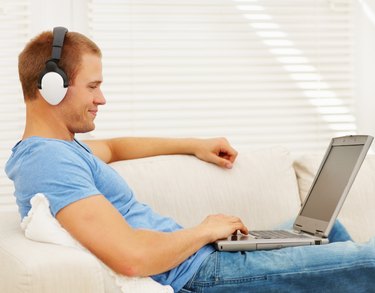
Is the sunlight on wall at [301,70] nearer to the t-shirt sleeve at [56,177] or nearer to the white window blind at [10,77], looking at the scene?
the white window blind at [10,77]

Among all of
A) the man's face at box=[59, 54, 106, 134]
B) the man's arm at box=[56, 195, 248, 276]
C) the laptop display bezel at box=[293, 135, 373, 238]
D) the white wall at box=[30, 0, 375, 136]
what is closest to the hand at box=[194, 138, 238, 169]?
the laptop display bezel at box=[293, 135, 373, 238]

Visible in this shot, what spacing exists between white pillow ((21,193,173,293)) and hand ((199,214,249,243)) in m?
0.22

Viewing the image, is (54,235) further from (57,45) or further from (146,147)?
(146,147)

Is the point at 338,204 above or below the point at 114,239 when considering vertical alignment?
above

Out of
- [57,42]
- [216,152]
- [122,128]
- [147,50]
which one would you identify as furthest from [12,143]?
[57,42]

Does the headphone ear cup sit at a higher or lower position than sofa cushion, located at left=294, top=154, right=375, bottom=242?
higher

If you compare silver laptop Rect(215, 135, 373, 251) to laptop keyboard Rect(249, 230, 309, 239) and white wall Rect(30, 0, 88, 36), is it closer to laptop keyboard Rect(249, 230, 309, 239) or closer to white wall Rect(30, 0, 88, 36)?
laptop keyboard Rect(249, 230, 309, 239)

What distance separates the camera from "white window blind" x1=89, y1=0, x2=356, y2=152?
3051mm

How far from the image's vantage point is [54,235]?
5.85 feet

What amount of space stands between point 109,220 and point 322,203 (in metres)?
0.80

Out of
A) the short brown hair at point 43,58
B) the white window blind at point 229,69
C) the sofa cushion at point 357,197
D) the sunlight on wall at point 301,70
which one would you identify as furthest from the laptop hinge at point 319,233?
the sunlight on wall at point 301,70

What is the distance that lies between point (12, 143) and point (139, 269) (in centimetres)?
131

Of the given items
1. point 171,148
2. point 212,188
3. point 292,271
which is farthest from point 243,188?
point 292,271

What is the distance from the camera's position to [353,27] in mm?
3273
